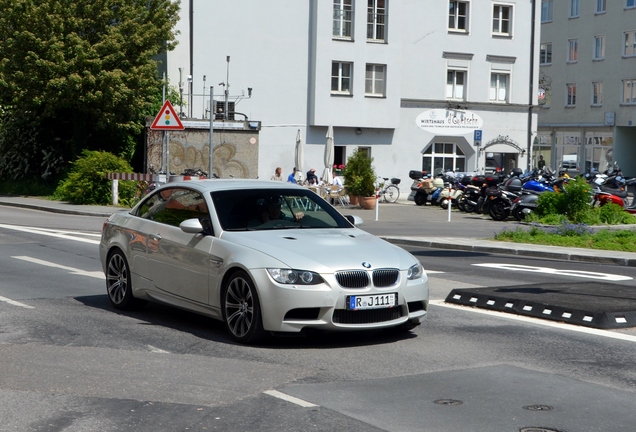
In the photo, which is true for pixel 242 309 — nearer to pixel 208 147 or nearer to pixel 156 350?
pixel 156 350

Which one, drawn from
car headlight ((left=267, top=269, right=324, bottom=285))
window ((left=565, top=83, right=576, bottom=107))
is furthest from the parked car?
window ((left=565, top=83, right=576, bottom=107))

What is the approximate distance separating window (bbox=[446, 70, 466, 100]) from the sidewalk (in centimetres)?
744

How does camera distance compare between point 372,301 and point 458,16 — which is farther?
point 458,16

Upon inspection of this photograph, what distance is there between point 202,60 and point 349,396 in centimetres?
3643

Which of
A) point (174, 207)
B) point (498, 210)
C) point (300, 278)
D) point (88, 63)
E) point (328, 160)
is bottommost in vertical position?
point (498, 210)

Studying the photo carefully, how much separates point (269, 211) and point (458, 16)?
1594 inches

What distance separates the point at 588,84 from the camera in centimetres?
7000

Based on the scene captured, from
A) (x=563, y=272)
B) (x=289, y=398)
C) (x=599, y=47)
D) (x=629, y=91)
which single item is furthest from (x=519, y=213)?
(x=599, y=47)

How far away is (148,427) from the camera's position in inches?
242

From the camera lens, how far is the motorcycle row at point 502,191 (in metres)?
31.3

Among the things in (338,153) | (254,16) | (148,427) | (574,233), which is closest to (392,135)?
(338,153)

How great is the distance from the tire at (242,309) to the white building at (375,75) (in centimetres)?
3336

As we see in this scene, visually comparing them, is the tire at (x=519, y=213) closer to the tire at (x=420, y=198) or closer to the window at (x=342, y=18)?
the tire at (x=420, y=198)

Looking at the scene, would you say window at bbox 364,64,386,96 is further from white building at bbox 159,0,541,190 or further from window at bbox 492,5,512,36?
window at bbox 492,5,512,36
